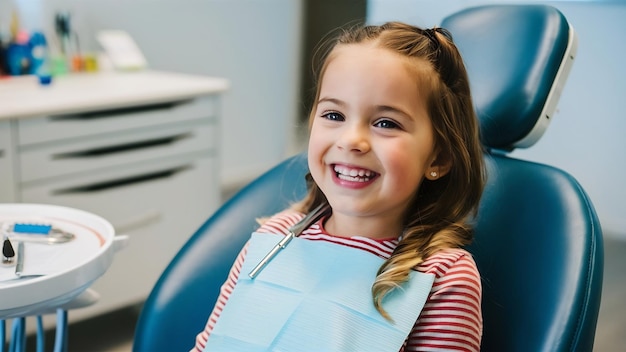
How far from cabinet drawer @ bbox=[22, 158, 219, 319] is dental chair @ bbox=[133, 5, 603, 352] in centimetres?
86

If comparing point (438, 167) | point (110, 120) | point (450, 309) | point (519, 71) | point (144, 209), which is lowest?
point (144, 209)

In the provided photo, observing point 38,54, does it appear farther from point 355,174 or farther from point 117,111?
point 355,174

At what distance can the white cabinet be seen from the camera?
188 centimetres

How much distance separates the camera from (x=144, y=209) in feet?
7.18

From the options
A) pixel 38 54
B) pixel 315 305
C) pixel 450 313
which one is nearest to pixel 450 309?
pixel 450 313

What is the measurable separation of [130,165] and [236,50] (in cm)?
136

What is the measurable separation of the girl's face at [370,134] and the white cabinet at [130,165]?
1085 millimetres

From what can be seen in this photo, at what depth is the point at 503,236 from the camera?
1.10 meters

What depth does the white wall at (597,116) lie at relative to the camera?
1758 millimetres

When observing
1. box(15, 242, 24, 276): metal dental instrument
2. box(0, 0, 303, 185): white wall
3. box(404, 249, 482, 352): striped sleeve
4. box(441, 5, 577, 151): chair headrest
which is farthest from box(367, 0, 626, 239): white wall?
box(0, 0, 303, 185): white wall

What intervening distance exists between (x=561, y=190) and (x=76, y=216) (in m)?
0.73

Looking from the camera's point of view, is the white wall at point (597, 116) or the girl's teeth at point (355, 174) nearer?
the girl's teeth at point (355, 174)

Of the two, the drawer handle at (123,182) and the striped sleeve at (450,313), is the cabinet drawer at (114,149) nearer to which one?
the drawer handle at (123,182)

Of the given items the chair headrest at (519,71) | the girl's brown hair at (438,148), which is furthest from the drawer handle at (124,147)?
the chair headrest at (519,71)
